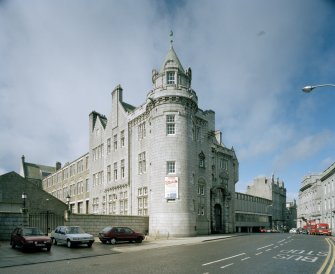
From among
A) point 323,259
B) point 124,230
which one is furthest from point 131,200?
point 323,259

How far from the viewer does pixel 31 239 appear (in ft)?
72.8

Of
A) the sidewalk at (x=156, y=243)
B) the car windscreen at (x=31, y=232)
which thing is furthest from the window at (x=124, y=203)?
the car windscreen at (x=31, y=232)

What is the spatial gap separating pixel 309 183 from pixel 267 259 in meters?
90.5

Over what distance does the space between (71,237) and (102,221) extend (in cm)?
1178

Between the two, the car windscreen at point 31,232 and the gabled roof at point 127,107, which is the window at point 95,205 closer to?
the gabled roof at point 127,107

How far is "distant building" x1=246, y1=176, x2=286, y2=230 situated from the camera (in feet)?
370

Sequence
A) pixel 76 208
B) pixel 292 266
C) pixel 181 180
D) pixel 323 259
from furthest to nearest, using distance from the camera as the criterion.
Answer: pixel 76 208
pixel 181 180
pixel 323 259
pixel 292 266

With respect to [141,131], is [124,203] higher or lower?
lower

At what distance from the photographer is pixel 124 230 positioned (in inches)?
1185

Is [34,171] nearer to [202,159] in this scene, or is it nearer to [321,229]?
[202,159]

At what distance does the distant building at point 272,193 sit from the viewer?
112625 mm

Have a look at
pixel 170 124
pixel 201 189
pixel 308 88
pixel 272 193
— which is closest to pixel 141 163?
pixel 170 124

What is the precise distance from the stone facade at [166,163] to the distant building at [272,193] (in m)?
57.4

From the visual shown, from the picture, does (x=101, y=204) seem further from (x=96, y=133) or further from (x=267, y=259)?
(x=267, y=259)
